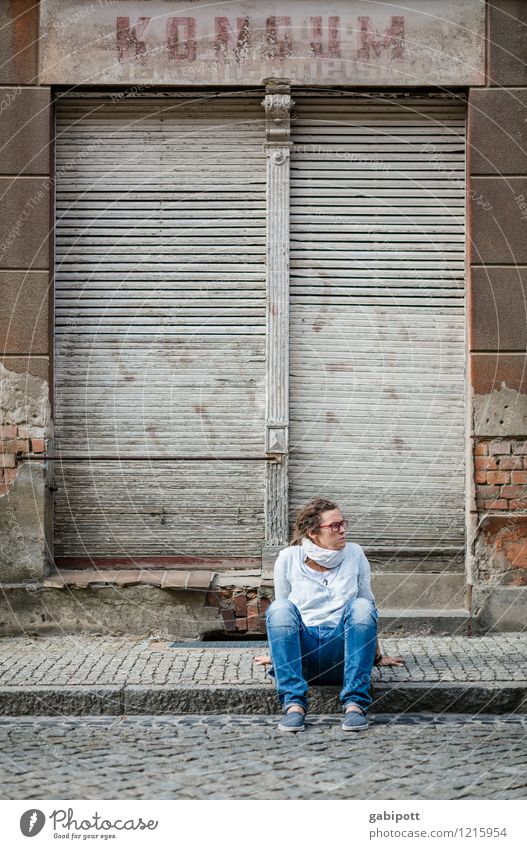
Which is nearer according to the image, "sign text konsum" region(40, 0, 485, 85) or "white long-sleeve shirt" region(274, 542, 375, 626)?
"white long-sleeve shirt" region(274, 542, 375, 626)

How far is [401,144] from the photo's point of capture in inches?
292

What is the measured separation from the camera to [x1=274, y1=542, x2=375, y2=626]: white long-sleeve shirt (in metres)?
5.39

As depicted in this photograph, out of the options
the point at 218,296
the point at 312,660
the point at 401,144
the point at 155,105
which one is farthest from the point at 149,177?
the point at 312,660

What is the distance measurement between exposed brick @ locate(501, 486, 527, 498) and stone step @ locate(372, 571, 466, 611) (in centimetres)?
65

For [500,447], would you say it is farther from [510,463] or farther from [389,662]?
[389,662]

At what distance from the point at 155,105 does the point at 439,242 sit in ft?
7.40

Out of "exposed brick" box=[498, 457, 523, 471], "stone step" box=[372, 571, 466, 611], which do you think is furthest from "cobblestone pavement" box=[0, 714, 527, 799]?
"exposed brick" box=[498, 457, 523, 471]

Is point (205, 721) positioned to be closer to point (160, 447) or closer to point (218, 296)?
point (160, 447)

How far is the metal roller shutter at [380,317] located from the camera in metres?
7.35

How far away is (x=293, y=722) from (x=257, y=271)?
346 centimetres

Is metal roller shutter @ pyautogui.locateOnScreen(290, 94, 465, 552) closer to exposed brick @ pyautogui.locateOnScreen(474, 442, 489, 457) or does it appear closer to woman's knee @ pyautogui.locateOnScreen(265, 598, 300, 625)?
exposed brick @ pyautogui.locateOnScreen(474, 442, 489, 457)

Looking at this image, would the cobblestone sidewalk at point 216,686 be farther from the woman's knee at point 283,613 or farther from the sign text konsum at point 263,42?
the sign text konsum at point 263,42

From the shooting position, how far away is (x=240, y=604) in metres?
7.05

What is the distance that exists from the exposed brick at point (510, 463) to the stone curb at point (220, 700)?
1961 mm
